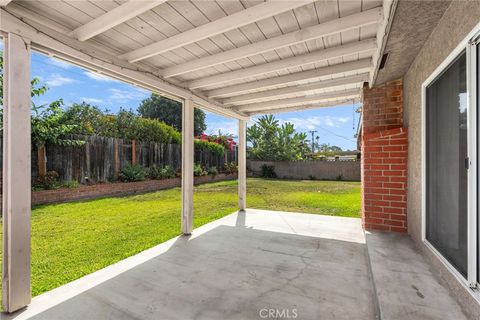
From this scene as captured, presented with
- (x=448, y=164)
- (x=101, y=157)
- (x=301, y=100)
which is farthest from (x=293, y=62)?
(x=101, y=157)

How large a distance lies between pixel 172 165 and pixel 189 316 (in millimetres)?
8587

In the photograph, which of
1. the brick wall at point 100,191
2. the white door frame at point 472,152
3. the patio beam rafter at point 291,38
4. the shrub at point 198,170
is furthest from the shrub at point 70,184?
the white door frame at point 472,152

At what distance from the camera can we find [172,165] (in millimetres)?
10102

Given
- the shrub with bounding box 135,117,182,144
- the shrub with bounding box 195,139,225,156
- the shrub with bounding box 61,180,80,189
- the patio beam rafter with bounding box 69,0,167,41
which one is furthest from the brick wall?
the patio beam rafter with bounding box 69,0,167,41

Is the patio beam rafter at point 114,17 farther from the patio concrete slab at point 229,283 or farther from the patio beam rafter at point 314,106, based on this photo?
the patio beam rafter at point 314,106

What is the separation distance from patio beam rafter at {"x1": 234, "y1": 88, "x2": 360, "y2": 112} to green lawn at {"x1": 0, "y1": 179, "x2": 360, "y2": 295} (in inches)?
99.5

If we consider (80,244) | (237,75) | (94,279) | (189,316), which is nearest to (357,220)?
(237,75)

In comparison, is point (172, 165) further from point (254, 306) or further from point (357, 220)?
point (254, 306)

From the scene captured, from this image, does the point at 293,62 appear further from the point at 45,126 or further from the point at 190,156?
the point at 45,126

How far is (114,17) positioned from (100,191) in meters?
6.38

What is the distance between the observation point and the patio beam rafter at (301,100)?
447 centimetres

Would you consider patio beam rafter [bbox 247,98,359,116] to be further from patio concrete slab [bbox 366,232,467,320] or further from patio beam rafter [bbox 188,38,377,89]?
A: patio concrete slab [bbox 366,232,467,320]

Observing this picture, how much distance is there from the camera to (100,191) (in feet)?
23.5

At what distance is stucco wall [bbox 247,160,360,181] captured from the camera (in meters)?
13.7
